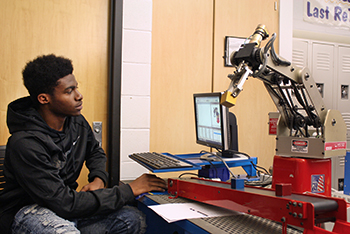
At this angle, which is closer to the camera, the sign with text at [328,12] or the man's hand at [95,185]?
the man's hand at [95,185]

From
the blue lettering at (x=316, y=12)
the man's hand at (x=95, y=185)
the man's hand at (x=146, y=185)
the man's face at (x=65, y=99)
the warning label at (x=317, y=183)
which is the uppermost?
the blue lettering at (x=316, y=12)

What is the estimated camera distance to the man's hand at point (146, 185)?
4.34 feet

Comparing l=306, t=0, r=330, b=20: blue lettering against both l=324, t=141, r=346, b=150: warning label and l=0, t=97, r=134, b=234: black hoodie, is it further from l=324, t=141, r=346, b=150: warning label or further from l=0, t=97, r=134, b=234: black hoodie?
l=0, t=97, r=134, b=234: black hoodie

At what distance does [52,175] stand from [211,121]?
38.2 inches

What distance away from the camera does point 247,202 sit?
936 millimetres

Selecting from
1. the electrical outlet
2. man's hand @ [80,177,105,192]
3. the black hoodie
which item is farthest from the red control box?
the electrical outlet

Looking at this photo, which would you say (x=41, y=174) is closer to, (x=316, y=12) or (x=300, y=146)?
(x=300, y=146)

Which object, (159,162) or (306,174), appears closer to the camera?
(306,174)

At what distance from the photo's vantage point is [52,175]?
1154 millimetres

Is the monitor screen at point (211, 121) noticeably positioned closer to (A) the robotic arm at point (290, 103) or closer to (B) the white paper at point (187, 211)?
(A) the robotic arm at point (290, 103)

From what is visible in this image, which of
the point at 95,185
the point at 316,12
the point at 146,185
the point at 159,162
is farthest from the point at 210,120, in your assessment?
the point at 316,12

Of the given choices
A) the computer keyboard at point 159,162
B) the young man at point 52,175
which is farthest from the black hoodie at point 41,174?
the computer keyboard at point 159,162

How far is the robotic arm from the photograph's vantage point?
118 centimetres

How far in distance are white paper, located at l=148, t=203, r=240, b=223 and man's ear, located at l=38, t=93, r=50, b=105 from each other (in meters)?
0.68
